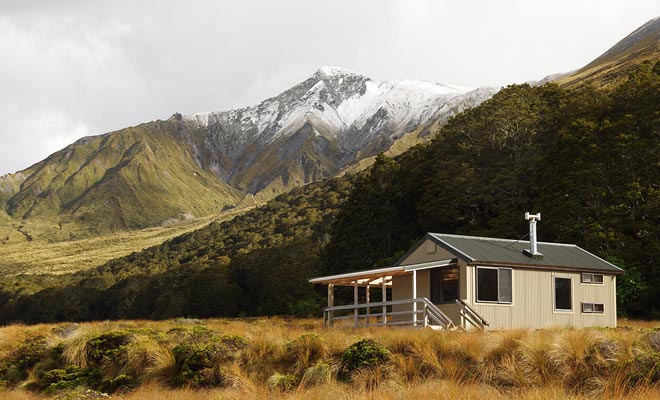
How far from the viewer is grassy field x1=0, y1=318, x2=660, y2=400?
14203 millimetres

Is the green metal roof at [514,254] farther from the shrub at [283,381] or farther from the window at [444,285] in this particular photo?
the shrub at [283,381]

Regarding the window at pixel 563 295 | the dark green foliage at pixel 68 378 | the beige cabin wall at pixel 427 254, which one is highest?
the beige cabin wall at pixel 427 254

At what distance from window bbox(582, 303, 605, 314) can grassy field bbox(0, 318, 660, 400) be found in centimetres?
1150

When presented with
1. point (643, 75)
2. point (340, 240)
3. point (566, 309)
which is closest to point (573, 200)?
point (643, 75)

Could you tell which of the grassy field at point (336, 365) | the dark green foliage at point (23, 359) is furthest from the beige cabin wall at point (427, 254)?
the dark green foliage at point (23, 359)

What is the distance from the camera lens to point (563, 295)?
29.7 m

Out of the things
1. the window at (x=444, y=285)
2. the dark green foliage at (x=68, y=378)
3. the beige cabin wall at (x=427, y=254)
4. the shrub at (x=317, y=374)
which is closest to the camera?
the shrub at (x=317, y=374)

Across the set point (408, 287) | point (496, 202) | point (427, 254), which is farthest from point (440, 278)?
point (496, 202)

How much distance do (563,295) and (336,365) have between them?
1489 centimetres

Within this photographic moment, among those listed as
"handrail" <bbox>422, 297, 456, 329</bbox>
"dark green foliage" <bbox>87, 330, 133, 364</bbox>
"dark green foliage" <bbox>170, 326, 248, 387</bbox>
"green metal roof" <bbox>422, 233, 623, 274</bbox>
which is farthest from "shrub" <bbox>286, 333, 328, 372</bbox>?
"green metal roof" <bbox>422, 233, 623, 274</bbox>

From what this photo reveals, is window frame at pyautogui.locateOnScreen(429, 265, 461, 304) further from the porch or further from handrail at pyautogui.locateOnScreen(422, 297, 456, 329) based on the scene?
handrail at pyautogui.locateOnScreen(422, 297, 456, 329)

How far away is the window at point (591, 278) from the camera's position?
30234 millimetres

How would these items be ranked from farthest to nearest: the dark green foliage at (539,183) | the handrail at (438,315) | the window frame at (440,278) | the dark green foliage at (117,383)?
the dark green foliage at (539,183) → the window frame at (440,278) → the handrail at (438,315) → the dark green foliage at (117,383)

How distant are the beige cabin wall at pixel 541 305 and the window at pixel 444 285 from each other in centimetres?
103
